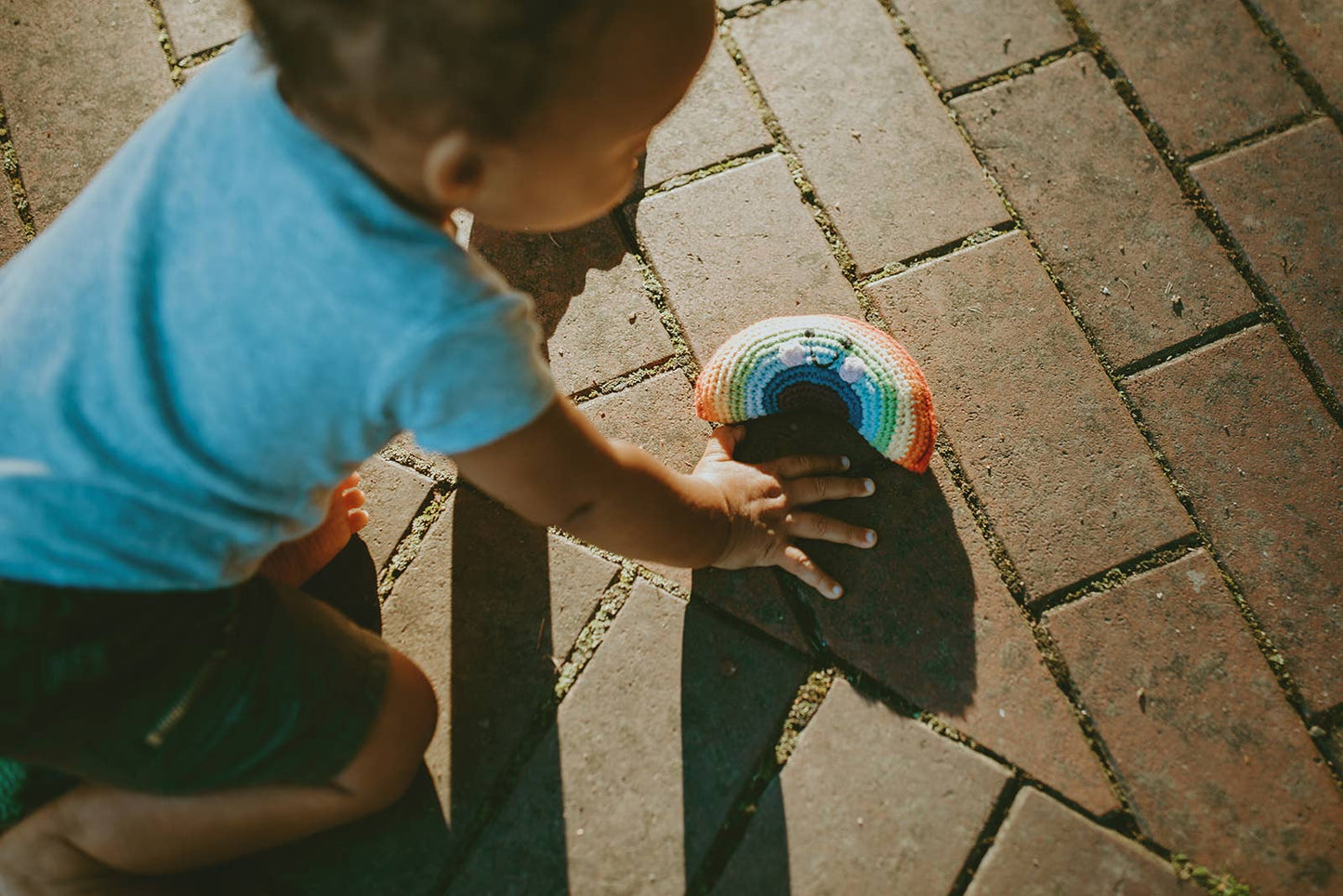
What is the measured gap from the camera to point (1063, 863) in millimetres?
1384

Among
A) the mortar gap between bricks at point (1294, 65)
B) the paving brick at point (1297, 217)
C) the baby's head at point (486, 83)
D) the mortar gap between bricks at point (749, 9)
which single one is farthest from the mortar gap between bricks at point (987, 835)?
the mortar gap between bricks at point (749, 9)

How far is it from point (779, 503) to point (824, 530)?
0.32 ft

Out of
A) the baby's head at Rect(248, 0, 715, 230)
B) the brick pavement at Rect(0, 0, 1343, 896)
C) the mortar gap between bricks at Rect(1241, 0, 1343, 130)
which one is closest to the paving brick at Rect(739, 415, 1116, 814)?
the brick pavement at Rect(0, 0, 1343, 896)

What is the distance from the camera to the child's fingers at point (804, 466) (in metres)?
1.56

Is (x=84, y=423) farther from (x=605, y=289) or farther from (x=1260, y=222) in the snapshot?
(x=1260, y=222)

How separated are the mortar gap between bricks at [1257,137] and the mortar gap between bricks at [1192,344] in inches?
14.3

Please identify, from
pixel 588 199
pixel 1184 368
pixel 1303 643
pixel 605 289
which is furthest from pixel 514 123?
pixel 1303 643

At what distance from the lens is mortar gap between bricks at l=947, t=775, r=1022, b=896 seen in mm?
1380

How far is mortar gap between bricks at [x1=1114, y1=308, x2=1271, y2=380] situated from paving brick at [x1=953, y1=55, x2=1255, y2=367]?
0.04 ft

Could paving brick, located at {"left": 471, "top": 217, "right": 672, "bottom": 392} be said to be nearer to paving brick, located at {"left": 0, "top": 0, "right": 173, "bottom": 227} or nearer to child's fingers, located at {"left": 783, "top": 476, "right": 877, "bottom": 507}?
child's fingers, located at {"left": 783, "top": 476, "right": 877, "bottom": 507}

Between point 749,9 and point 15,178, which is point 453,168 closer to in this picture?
point 749,9

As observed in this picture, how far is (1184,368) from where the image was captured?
1.68 metres

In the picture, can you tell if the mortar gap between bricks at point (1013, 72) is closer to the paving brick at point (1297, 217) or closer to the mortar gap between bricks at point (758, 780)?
the paving brick at point (1297, 217)

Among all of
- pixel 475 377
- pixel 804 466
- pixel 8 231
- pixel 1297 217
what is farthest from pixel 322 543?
pixel 1297 217
